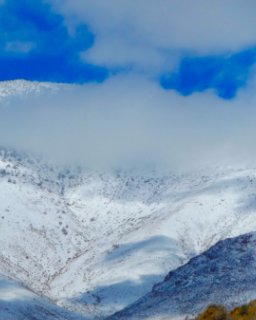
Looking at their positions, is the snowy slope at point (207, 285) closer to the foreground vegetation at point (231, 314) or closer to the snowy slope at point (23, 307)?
the foreground vegetation at point (231, 314)

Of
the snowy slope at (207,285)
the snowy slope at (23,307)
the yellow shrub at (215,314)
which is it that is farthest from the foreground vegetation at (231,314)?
the snowy slope at (23,307)

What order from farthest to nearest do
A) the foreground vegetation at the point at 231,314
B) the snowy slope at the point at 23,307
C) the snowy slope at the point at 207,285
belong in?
the snowy slope at the point at 23,307 → the snowy slope at the point at 207,285 → the foreground vegetation at the point at 231,314

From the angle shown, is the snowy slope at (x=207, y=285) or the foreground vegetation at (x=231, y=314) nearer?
the foreground vegetation at (x=231, y=314)

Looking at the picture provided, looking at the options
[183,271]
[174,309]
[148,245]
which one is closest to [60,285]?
[148,245]

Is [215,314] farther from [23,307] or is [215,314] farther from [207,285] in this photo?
[23,307]

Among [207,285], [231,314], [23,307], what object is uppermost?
[23,307]

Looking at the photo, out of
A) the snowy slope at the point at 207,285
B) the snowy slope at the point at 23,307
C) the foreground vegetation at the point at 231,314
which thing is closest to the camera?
the foreground vegetation at the point at 231,314

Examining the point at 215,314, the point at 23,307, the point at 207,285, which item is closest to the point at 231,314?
the point at 215,314

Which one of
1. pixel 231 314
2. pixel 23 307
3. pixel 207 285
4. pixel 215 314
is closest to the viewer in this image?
pixel 215 314

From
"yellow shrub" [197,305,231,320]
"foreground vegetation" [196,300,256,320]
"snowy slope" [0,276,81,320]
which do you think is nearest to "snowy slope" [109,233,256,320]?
"foreground vegetation" [196,300,256,320]
